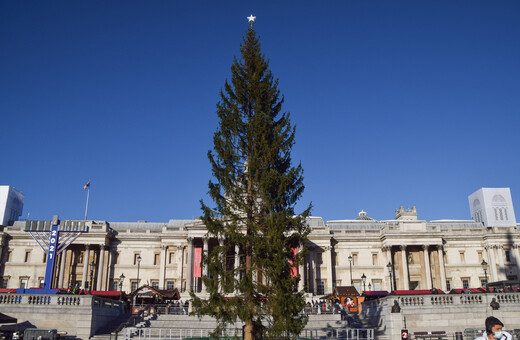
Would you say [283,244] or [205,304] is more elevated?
[283,244]

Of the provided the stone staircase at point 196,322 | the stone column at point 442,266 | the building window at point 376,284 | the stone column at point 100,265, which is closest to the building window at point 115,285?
the stone column at point 100,265

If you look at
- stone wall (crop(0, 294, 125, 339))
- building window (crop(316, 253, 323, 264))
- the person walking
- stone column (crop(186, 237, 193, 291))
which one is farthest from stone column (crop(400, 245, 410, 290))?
the person walking

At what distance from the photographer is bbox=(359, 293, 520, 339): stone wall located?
100 ft

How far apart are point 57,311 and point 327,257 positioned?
139 ft

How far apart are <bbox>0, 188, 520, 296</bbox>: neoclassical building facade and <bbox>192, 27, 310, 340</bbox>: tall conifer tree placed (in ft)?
134

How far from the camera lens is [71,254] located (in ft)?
218

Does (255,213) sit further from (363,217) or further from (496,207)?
(496,207)

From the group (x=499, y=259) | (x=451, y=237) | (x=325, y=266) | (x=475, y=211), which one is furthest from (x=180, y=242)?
(x=475, y=211)

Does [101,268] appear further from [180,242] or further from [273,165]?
[273,165]

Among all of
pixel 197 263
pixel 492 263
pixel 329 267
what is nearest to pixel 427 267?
pixel 492 263

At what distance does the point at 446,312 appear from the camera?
1219 inches

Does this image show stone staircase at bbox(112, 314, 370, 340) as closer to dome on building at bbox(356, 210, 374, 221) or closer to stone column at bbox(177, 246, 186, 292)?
stone column at bbox(177, 246, 186, 292)

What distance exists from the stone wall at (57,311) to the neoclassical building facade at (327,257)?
32.5m

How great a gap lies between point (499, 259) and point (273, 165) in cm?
5615
